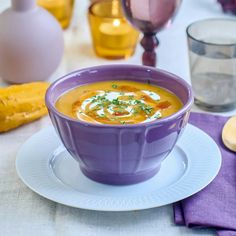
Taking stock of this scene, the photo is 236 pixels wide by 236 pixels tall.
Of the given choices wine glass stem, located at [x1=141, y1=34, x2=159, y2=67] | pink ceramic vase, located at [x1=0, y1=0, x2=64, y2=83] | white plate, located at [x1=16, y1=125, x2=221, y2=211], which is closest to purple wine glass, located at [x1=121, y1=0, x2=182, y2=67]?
wine glass stem, located at [x1=141, y1=34, x2=159, y2=67]

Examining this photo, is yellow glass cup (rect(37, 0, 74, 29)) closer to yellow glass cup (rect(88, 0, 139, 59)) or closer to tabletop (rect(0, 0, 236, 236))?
yellow glass cup (rect(88, 0, 139, 59))

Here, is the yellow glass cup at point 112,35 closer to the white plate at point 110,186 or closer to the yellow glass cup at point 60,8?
the yellow glass cup at point 60,8

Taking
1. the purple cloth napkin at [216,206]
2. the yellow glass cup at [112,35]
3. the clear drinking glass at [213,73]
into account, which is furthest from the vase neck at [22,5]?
the purple cloth napkin at [216,206]

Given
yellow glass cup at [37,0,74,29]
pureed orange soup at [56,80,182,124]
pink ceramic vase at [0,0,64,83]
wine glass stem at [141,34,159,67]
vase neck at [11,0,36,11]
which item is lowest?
yellow glass cup at [37,0,74,29]

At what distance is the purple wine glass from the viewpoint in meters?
1.00

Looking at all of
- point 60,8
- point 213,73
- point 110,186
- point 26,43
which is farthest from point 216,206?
point 60,8

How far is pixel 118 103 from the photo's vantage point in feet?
2.48

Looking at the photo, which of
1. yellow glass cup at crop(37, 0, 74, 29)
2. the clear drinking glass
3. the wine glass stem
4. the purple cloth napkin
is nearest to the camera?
the purple cloth napkin

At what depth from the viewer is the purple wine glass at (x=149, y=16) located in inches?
39.3

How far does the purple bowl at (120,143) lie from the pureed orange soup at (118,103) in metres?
0.02

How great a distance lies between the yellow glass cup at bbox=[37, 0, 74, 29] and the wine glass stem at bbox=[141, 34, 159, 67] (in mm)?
257

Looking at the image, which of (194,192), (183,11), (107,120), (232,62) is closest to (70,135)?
(107,120)

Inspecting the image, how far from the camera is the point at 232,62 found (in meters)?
0.93

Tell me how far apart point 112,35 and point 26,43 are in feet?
0.59
